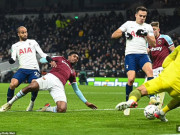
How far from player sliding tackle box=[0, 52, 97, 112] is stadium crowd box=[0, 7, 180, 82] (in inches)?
779

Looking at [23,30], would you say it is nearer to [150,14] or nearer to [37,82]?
[37,82]

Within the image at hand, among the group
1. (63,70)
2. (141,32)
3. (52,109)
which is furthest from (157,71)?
(52,109)

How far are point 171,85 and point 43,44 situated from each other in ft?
112

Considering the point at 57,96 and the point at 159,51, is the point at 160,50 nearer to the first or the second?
the point at 159,51

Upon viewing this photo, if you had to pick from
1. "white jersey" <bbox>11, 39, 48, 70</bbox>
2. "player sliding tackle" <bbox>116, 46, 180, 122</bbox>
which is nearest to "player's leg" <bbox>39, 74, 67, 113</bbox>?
"white jersey" <bbox>11, 39, 48, 70</bbox>

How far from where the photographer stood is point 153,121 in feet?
26.7

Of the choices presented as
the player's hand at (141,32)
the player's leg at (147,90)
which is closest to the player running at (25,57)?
the player's hand at (141,32)

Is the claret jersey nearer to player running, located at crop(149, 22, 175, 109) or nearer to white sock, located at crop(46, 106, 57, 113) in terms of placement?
white sock, located at crop(46, 106, 57, 113)

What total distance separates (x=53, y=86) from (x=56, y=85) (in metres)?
0.07

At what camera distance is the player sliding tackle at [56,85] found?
390 inches

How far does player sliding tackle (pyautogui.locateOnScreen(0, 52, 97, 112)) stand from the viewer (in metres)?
9.91

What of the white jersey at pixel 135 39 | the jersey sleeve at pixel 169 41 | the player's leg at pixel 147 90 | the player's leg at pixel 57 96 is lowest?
the player's leg at pixel 57 96

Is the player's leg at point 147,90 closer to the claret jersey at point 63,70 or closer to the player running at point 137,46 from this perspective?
the player running at point 137,46

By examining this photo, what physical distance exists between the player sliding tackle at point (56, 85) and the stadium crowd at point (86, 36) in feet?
64.9
